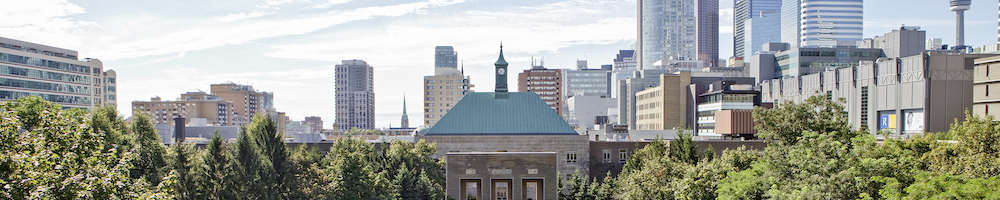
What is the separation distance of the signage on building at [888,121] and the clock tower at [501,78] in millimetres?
46121

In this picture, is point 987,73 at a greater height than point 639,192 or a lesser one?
greater

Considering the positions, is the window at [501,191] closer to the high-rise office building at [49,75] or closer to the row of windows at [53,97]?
the high-rise office building at [49,75]

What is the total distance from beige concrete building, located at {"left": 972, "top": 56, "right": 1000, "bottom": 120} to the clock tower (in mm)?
40569

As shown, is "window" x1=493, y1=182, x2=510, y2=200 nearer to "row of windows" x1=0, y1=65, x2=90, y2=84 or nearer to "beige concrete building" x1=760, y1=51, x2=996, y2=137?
"beige concrete building" x1=760, y1=51, x2=996, y2=137

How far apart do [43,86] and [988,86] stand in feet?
443

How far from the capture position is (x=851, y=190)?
110ft

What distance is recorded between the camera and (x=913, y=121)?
7906 cm

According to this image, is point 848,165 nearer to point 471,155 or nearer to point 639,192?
point 639,192

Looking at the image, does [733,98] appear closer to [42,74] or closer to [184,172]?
[184,172]

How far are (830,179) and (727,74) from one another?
135345mm

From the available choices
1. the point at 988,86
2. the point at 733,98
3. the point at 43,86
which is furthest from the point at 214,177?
the point at 43,86

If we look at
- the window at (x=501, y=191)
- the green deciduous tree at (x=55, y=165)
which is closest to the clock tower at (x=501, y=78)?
the window at (x=501, y=191)

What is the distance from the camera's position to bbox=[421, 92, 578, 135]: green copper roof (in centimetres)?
6700

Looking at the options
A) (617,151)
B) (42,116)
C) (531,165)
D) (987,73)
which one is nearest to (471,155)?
(531,165)
